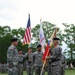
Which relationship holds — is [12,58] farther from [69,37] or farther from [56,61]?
[69,37]

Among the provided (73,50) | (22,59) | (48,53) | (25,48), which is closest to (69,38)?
(73,50)

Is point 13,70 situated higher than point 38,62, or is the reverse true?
point 38,62

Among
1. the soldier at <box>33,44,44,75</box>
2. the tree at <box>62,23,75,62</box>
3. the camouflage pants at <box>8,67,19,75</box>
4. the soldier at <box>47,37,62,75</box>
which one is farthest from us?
the tree at <box>62,23,75,62</box>

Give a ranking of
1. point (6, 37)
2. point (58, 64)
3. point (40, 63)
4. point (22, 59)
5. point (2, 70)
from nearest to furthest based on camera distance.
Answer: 1. point (58, 64)
2. point (40, 63)
3. point (22, 59)
4. point (2, 70)
5. point (6, 37)

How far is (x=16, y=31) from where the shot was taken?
81000 millimetres

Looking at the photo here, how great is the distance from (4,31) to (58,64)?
69.3m

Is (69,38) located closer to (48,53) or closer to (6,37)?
(6,37)

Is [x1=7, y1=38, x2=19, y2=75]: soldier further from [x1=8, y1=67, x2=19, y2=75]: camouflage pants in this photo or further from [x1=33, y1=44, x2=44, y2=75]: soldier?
[x1=33, y1=44, x2=44, y2=75]: soldier

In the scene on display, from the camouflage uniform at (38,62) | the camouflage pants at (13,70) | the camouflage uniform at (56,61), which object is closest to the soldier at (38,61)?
the camouflage uniform at (38,62)

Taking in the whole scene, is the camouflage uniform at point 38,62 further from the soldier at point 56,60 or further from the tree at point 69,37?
the tree at point 69,37

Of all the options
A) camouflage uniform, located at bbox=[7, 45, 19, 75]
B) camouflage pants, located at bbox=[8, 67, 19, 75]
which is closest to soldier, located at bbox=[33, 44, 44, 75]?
camouflage pants, located at bbox=[8, 67, 19, 75]

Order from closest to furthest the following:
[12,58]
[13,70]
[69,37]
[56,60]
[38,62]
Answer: [56,60] < [12,58] < [13,70] < [38,62] < [69,37]

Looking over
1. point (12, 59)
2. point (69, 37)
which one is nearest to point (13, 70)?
point (12, 59)

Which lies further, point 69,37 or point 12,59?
point 69,37
